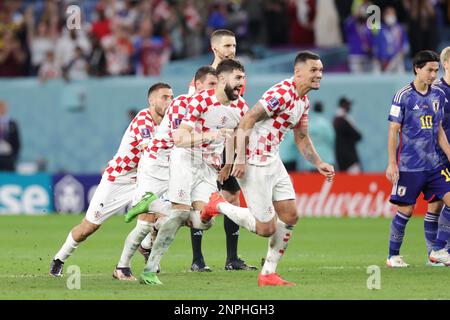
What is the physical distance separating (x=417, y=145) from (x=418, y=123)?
25 cm

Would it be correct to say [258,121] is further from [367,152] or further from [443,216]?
[367,152]

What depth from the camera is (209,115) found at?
1256cm

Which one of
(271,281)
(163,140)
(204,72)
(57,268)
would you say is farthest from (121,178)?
(271,281)

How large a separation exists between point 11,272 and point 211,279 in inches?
94.6

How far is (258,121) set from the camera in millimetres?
11906

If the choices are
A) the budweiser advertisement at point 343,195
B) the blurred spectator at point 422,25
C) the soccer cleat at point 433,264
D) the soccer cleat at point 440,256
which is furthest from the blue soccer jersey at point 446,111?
the blurred spectator at point 422,25

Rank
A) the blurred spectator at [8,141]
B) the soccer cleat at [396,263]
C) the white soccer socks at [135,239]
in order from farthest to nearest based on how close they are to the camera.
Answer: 1. the blurred spectator at [8,141]
2. the soccer cleat at [396,263]
3. the white soccer socks at [135,239]

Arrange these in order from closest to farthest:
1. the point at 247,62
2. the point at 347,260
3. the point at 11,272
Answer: the point at 11,272 < the point at 347,260 < the point at 247,62

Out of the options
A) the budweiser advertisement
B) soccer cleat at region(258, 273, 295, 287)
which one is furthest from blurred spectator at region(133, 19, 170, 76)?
soccer cleat at region(258, 273, 295, 287)

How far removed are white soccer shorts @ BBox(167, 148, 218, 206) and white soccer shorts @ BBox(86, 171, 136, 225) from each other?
0.80 meters

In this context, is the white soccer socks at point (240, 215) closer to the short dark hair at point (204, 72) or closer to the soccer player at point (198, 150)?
the soccer player at point (198, 150)

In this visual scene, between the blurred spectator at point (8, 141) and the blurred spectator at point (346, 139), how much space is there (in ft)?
24.4

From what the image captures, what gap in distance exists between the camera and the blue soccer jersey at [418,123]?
14023 millimetres

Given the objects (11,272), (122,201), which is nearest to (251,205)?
(122,201)
